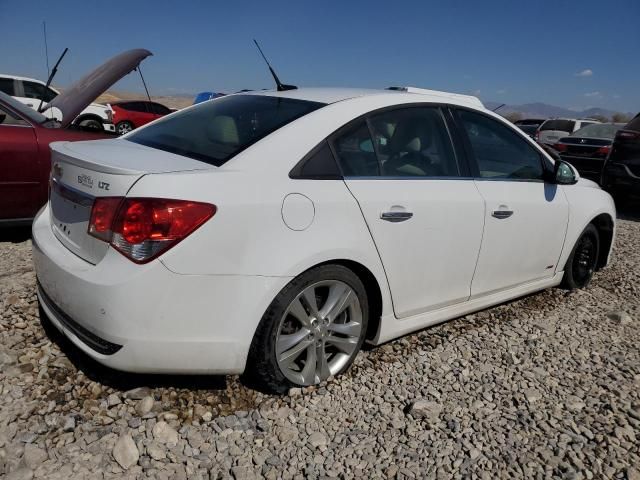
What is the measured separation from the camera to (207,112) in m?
3.13

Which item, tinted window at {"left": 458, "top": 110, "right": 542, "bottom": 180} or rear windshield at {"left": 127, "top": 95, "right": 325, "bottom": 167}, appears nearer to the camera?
rear windshield at {"left": 127, "top": 95, "right": 325, "bottom": 167}

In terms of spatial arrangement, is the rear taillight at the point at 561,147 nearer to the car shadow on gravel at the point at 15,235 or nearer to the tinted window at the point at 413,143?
the tinted window at the point at 413,143

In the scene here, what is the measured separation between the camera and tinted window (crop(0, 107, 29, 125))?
14.9ft

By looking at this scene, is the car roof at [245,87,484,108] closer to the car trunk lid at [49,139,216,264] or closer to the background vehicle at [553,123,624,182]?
the car trunk lid at [49,139,216,264]

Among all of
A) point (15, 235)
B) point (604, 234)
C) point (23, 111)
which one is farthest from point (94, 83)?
point (604, 234)

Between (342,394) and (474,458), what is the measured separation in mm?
699

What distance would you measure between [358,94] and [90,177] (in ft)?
4.84

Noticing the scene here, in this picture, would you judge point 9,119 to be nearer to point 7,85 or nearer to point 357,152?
point 357,152

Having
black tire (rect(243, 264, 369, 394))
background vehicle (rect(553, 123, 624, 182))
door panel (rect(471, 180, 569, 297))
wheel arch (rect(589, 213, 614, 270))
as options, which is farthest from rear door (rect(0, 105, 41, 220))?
background vehicle (rect(553, 123, 624, 182))

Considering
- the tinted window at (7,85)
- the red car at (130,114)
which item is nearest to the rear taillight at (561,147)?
the red car at (130,114)

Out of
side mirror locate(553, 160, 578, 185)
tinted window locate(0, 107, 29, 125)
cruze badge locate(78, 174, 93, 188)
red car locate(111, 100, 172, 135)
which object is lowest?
red car locate(111, 100, 172, 135)

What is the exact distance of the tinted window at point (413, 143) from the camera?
9.31 feet

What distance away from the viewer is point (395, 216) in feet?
8.82

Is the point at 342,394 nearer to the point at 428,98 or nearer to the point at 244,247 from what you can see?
the point at 244,247
